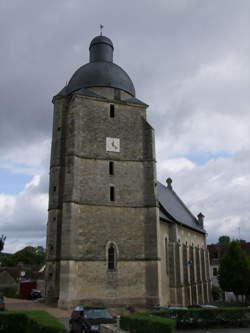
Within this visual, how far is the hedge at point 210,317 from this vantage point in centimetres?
1591

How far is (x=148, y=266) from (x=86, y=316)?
10.5m

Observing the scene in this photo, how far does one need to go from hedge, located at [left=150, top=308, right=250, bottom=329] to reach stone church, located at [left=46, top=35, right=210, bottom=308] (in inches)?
282

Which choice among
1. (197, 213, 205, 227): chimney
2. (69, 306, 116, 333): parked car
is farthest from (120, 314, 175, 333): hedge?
(197, 213, 205, 227): chimney

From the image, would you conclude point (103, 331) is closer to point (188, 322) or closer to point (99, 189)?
point (188, 322)

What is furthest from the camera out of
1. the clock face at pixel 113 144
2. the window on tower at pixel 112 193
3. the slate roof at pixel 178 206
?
the slate roof at pixel 178 206

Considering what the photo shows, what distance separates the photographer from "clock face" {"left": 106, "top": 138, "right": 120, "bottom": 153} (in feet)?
84.9

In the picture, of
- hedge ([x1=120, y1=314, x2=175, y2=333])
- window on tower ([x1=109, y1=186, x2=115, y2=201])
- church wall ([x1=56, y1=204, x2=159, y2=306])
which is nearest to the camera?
hedge ([x1=120, y1=314, x2=175, y2=333])

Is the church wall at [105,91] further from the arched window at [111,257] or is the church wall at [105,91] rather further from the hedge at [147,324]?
the hedge at [147,324]

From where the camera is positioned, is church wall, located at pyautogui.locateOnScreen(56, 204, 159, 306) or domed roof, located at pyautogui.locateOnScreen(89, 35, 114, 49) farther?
domed roof, located at pyautogui.locateOnScreen(89, 35, 114, 49)

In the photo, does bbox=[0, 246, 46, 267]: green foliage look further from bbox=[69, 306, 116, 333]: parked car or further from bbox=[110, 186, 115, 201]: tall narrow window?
bbox=[69, 306, 116, 333]: parked car

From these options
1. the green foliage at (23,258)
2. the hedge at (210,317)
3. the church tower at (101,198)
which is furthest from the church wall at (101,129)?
the green foliage at (23,258)

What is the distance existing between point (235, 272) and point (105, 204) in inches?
624

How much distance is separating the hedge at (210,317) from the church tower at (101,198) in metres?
7.17

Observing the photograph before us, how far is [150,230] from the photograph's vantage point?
24641 mm
